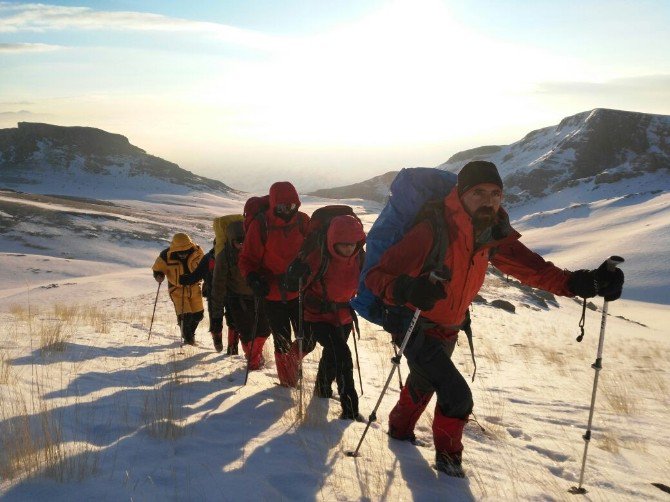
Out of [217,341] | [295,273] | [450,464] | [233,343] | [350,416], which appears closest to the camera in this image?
[450,464]

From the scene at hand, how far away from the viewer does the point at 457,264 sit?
412cm

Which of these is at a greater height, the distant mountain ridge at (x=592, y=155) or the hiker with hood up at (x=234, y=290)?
the distant mountain ridge at (x=592, y=155)

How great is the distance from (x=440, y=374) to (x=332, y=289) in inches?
80.6

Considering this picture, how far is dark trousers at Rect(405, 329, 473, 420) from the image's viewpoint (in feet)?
13.1

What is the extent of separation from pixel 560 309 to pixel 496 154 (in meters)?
100

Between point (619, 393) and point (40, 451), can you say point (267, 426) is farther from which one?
point (619, 393)

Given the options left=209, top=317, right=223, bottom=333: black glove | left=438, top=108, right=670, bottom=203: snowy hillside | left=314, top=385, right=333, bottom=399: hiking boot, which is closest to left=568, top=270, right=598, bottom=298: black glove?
left=314, top=385, right=333, bottom=399: hiking boot

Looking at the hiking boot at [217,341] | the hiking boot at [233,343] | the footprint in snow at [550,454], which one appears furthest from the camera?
the hiking boot at [217,341]

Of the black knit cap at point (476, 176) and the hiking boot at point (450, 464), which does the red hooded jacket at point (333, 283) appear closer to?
the black knit cap at point (476, 176)

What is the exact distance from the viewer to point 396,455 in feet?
13.9

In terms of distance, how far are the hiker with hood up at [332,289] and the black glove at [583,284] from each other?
220cm

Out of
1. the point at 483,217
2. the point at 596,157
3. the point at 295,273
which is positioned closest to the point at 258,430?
the point at 295,273

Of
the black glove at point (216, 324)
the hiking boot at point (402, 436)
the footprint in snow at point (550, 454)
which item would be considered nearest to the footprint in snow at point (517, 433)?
the footprint in snow at point (550, 454)

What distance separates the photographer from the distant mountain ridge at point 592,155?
91350 mm
